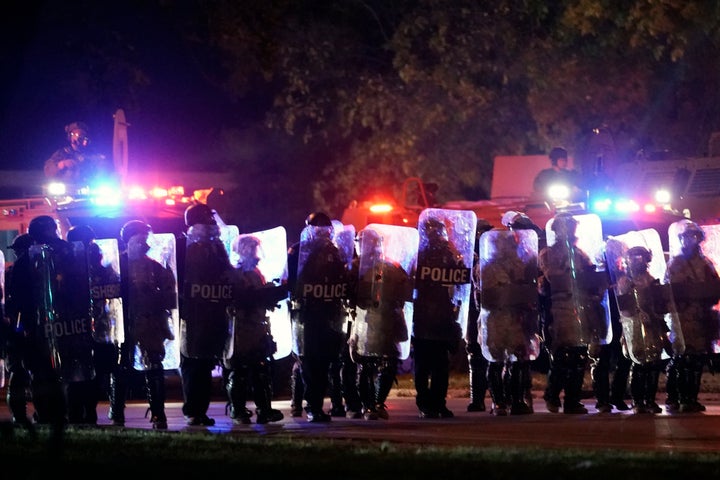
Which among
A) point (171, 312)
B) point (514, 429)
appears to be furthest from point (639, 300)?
point (171, 312)

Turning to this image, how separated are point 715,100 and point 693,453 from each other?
19649 millimetres

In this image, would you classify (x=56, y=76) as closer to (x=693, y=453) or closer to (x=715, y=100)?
(x=715, y=100)

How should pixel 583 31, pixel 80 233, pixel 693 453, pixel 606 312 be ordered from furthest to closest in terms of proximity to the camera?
pixel 583 31
pixel 606 312
pixel 80 233
pixel 693 453

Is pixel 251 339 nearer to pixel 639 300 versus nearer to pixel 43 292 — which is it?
pixel 43 292

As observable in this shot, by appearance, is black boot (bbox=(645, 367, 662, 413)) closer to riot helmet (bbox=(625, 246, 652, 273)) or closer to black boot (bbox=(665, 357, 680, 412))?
black boot (bbox=(665, 357, 680, 412))

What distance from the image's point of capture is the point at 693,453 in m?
10.7

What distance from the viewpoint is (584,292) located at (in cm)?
1422

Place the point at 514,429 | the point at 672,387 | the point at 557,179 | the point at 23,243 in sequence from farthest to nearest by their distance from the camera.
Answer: the point at 557,179, the point at 672,387, the point at 23,243, the point at 514,429

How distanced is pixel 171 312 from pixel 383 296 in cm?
211

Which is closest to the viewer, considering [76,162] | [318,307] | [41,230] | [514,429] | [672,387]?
[514,429]

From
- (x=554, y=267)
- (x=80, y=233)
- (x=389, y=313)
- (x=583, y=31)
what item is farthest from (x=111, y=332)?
(x=583, y=31)

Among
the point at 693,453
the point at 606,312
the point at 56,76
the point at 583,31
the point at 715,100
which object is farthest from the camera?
the point at 56,76

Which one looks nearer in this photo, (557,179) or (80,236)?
(80,236)

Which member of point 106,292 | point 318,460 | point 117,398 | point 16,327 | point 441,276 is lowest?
point 318,460
